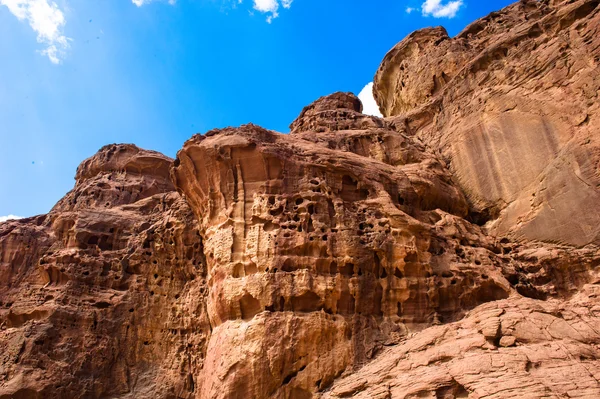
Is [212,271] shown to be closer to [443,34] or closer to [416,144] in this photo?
[416,144]

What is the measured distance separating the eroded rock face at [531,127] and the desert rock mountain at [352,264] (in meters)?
0.07

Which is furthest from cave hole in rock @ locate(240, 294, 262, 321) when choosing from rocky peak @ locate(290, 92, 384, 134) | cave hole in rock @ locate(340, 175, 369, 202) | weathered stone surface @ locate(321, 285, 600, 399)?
rocky peak @ locate(290, 92, 384, 134)

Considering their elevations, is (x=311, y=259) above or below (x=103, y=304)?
above

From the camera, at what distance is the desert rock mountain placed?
449 inches

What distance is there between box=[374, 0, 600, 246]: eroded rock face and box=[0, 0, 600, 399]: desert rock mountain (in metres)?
0.07

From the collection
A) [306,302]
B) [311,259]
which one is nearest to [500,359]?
[306,302]

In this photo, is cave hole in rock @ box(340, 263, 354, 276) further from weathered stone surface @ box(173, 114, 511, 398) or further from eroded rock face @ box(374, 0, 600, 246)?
eroded rock face @ box(374, 0, 600, 246)

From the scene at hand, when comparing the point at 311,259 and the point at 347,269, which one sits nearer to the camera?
the point at 311,259

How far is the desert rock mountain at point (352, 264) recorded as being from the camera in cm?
1140

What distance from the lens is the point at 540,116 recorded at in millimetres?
17156

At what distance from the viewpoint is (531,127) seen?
1723 cm

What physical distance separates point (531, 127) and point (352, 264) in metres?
8.49

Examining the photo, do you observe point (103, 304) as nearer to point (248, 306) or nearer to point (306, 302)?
point (248, 306)

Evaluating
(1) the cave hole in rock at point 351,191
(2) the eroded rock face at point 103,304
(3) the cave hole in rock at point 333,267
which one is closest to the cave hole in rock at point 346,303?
(3) the cave hole in rock at point 333,267
